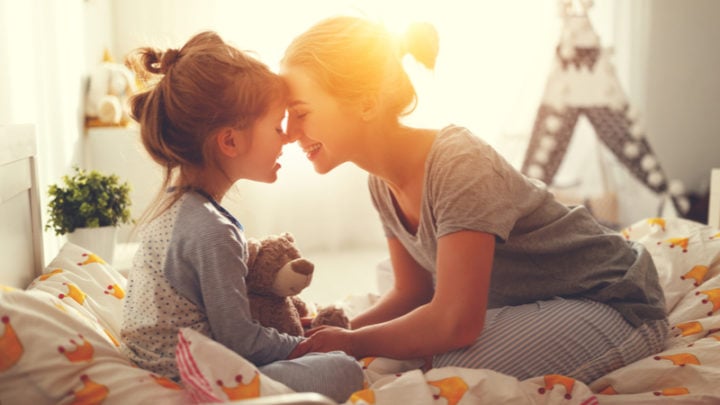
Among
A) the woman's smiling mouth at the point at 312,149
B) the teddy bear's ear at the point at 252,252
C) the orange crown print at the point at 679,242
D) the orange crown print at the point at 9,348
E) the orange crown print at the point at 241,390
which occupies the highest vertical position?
the woman's smiling mouth at the point at 312,149

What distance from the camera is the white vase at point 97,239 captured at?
1.99 metres

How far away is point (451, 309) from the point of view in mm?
1273

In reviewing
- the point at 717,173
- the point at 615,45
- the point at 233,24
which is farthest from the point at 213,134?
the point at 615,45

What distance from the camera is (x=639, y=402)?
1216 mm

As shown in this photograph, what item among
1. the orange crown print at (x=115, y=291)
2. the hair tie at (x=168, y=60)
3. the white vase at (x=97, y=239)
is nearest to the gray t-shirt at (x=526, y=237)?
the hair tie at (x=168, y=60)

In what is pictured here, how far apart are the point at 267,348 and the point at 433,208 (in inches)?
16.2

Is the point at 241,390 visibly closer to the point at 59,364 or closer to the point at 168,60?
the point at 59,364

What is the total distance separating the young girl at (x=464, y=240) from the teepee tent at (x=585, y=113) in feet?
7.46

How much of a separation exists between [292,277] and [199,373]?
0.30m

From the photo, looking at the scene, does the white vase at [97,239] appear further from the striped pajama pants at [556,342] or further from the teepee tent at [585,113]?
the teepee tent at [585,113]

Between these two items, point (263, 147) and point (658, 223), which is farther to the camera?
point (658, 223)

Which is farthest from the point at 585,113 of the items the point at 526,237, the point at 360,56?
the point at 360,56

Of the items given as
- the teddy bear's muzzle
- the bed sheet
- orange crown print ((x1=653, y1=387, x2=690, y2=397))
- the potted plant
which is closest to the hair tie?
the teddy bear's muzzle

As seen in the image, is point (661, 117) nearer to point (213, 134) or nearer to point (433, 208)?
point (433, 208)
